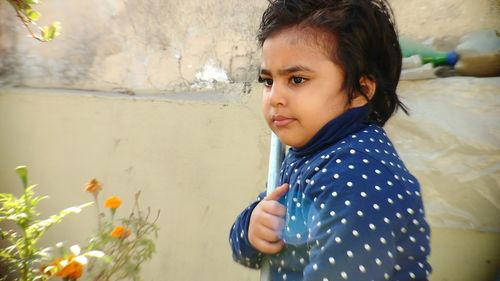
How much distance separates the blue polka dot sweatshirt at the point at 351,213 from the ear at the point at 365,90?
34 mm

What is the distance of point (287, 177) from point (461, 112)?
2.81 ft

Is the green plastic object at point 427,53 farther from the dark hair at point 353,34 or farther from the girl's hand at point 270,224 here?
the girl's hand at point 270,224

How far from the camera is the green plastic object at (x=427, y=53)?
1728 mm

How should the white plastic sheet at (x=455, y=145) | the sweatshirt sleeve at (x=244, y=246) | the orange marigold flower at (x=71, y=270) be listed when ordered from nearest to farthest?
the sweatshirt sleeve at (x=244, y=246)
the orange marigold flower at (x=71, y=270)
the white plastic sheet at (x=455, y=145)

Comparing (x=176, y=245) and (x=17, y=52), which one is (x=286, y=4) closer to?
(x=176, y=245)

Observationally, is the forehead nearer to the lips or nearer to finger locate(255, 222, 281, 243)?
the lips

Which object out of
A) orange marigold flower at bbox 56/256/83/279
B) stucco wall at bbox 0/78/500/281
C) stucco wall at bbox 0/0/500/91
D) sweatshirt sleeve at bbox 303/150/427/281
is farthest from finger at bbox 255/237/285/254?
stucco wall at bbox 0/0/500/91

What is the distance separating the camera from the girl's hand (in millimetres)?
1052

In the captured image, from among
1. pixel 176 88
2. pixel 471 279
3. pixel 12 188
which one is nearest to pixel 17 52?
pixel 12 188

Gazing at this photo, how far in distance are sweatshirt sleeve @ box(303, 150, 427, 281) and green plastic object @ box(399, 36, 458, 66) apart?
0.97 metres

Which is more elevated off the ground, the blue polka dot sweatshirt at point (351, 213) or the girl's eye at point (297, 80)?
the girl's eye at point (297, 80)

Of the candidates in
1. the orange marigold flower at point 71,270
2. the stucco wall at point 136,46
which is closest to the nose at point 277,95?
the orange marigold flower at point 71,270

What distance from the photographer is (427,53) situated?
1772 mm

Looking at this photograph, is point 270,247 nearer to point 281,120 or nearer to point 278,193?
point 278,193
